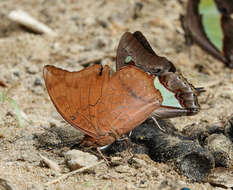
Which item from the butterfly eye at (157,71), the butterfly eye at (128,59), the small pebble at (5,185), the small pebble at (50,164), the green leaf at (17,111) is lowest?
the small pebble at (50,164)

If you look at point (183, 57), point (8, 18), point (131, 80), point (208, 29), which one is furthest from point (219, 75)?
point (8, 18)

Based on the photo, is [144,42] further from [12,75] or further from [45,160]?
[12,75]

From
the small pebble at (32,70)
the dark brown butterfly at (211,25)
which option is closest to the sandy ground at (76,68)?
the small pebble at (32,70)

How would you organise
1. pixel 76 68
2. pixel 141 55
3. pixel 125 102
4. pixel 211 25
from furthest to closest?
1. pixel 211 25
2. pixel 76 68
3. pixel 141 55
4. pixel 125 102

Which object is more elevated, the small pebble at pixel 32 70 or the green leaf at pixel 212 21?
the green leaf at pixel 212 21

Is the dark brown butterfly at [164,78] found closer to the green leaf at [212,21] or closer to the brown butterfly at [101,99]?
the brown butterfly at [101,99]

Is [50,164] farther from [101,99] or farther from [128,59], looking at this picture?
[128,59]

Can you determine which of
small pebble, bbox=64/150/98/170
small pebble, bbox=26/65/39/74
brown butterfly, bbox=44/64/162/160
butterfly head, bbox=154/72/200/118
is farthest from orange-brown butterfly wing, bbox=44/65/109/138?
small pebble, bbox=26/65/39/74

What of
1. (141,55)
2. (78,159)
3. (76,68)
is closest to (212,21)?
(76,68)
